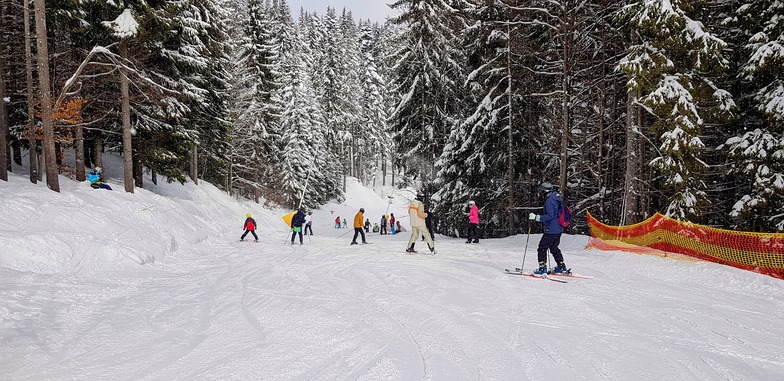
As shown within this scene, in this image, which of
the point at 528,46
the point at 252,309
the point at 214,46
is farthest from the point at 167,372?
the point at 214,46

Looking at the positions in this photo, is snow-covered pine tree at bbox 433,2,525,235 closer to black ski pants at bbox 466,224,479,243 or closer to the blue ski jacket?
black ski pants at bbox 466,224,479,243

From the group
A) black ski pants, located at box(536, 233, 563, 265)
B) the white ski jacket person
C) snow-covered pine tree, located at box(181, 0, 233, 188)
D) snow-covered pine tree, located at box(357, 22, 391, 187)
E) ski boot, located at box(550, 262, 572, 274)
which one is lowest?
ski boot, located at box(550, 262, 572, 274)

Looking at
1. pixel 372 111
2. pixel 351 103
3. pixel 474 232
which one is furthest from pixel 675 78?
pixel 372 111

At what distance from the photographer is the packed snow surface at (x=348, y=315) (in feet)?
12.3

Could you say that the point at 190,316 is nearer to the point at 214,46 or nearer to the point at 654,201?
the point at 214,46

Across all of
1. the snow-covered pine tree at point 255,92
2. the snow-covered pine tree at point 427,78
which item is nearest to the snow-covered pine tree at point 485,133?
the snow-covered pine tree at point 427,78

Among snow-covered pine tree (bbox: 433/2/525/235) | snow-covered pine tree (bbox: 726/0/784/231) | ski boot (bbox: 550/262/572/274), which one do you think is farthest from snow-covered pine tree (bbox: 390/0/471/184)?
ski boot (bbox: 550/262/572/274)

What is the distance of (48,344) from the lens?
169 inches

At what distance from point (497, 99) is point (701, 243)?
34.3 ft

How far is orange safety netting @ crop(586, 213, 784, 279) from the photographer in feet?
26.5

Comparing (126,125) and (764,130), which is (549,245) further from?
(126,125)

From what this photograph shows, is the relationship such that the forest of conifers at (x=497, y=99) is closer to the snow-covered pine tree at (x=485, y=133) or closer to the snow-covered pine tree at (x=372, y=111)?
the snow-covered pine tree at (x=485, y=133)

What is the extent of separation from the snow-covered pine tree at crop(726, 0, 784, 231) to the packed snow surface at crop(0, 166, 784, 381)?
4792 mm

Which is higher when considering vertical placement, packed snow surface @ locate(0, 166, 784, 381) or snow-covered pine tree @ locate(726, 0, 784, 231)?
snow-covered pine tree @ locate(726, 0, 784, 231)
